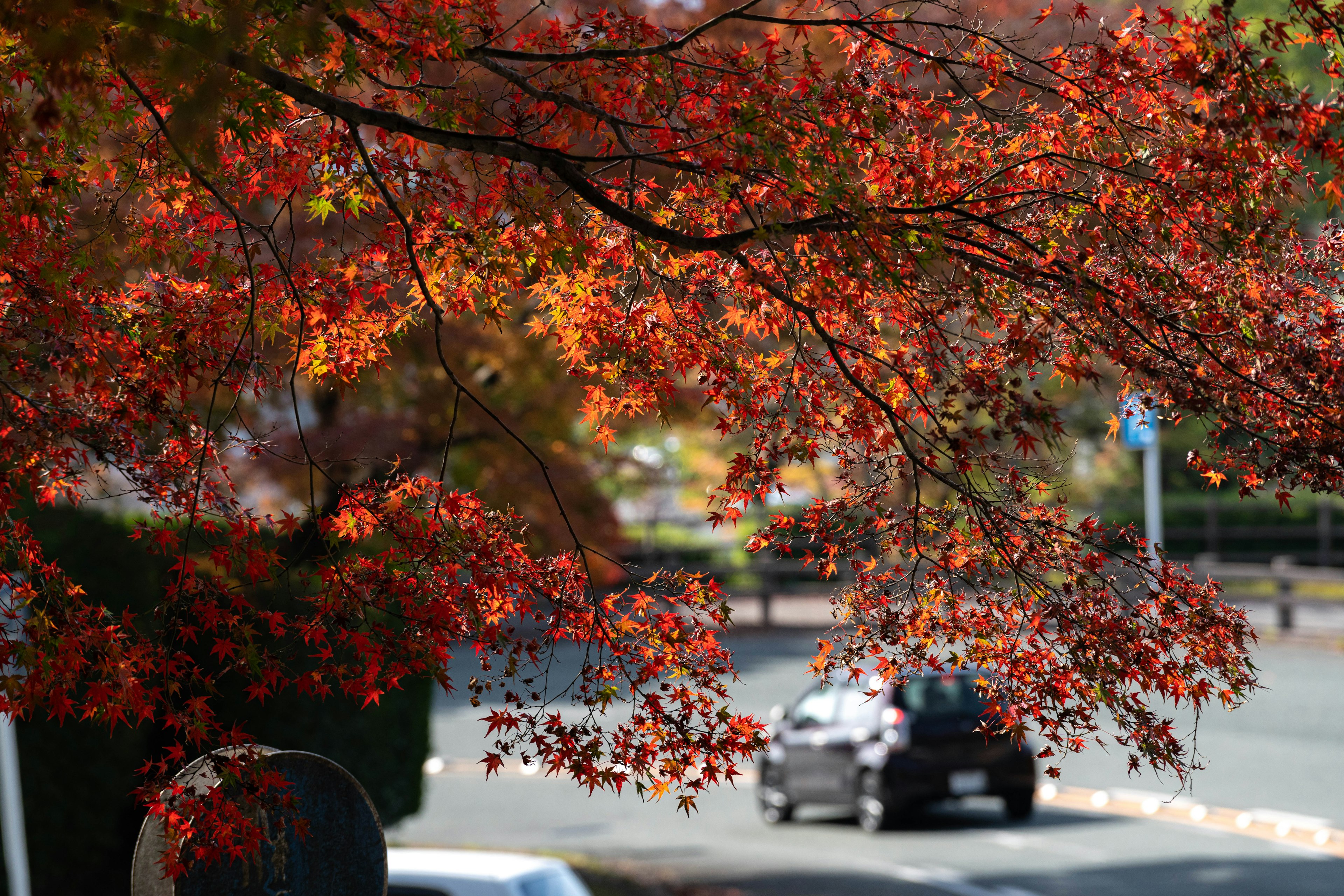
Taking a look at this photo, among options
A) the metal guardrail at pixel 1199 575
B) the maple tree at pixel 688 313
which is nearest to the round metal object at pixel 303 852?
the maple tree at pixel 688 313

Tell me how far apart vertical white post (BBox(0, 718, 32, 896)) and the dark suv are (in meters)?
8.26

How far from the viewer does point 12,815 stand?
7.62 metres

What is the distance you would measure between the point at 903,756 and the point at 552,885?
23.6 feet

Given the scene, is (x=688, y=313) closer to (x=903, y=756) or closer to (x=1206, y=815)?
(x=903, y=756)

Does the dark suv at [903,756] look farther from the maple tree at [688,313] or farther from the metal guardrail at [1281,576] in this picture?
the metal guardrail at [1281,576]

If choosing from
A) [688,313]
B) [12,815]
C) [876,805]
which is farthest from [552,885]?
[876,805]

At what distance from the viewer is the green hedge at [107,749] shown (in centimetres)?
1043

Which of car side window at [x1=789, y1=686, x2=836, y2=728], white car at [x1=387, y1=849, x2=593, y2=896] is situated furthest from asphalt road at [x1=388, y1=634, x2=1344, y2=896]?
white car at [x1=387, y1=849, x2=593, y2=896]

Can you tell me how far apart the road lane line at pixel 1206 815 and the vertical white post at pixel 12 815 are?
9.63 meters

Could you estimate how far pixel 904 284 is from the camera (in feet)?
12.6

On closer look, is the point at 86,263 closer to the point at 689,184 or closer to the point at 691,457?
the point at 689,184

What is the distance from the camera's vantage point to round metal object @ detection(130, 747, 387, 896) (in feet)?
12.4

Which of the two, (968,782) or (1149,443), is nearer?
(1149,443)

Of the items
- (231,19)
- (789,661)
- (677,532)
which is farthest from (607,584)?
(677,532)
